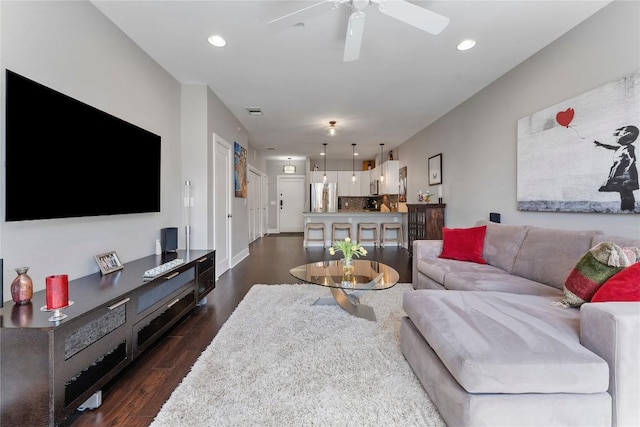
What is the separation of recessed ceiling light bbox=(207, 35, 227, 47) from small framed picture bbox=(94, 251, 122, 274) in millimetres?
2125

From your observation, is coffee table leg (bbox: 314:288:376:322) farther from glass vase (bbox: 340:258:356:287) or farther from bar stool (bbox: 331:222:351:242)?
bar stool (bbox: 331:222:351:242)

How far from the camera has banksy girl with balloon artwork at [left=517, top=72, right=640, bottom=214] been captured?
81.4 inches

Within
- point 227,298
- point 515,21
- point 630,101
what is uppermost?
point 515,21

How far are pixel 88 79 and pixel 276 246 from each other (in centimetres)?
535

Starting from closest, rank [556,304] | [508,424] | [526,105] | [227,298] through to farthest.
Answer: [508,424]
[556,304]
[526,105]
[227,298]

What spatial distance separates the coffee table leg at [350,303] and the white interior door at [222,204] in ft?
6.47

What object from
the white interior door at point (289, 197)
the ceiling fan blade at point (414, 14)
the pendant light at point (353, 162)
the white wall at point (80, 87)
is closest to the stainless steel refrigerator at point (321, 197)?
the pendant light at point (353, 162)

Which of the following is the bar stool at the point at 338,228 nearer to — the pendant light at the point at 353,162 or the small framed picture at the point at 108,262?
the pendant light at the point at 353,162

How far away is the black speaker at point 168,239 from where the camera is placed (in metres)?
3.11

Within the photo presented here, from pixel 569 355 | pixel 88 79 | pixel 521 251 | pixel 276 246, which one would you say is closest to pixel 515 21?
pixel 521 251

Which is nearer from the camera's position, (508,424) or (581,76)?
(508,424)

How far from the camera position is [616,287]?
4.73ft

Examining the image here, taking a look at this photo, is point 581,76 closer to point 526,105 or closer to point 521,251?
point 526,105

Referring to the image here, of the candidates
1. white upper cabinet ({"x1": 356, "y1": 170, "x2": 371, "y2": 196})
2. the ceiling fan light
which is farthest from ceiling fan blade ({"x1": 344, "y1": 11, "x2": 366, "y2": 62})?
white upper cabinet ({"x1": 356, "y1": 170, "x2": 371, "y2": 196})
